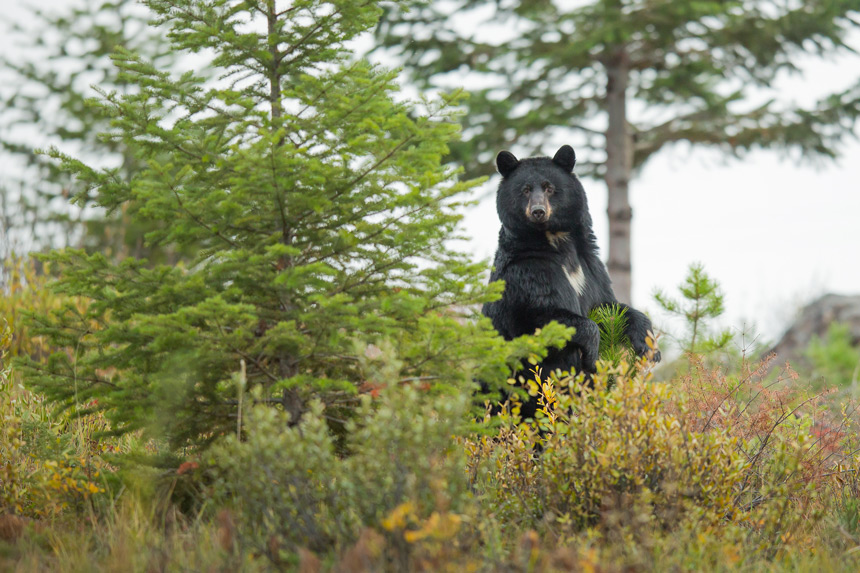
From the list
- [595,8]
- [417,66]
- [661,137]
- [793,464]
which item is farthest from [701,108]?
[793,464]

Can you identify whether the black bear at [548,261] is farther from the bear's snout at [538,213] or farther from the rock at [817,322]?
the rock at [817,322]

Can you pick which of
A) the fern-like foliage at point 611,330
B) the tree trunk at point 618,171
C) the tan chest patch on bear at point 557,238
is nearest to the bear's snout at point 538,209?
the tan chest patch on bear at point 557,238

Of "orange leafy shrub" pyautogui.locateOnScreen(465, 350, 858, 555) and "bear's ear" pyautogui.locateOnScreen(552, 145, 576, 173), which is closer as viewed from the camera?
"orange leafy shrub" pyautogui.locateOnScreen(465, 350, 858, 555)

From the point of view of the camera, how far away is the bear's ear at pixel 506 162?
16.8 ft

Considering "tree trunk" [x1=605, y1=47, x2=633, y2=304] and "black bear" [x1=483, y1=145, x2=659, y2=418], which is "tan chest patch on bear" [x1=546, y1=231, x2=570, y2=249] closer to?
"black bear" [x1=483, y1=145, x2=659, y2=418]

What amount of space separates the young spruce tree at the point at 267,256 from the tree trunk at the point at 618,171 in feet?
28.1

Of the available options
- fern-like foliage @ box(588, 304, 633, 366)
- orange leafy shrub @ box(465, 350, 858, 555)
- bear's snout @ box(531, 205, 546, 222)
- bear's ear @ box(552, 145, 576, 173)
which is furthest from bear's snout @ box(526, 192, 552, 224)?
orange leafy shrub @ box(465, 350, 858, 555)

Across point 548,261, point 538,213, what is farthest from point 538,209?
point 548,261

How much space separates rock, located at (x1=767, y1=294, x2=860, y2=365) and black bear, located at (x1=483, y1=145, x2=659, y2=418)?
30.0 feet

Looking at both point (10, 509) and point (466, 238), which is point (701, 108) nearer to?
point (466, 238)

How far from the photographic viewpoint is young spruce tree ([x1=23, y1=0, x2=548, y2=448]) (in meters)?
3.57

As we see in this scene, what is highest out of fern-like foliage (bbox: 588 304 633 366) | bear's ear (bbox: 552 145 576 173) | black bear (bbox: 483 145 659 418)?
bear's ear (bbox: 552 145 576 173)

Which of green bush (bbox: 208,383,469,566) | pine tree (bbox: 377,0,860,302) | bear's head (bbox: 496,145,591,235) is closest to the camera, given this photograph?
green bush (bbox: 208,383,469,566)

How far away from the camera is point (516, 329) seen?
16.1 ft
